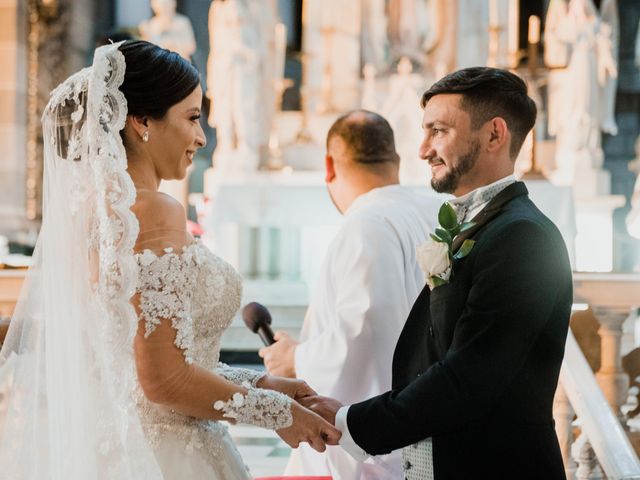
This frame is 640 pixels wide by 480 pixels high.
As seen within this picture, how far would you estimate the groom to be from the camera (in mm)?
2018

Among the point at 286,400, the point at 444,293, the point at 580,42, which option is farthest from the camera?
the point at 580,42

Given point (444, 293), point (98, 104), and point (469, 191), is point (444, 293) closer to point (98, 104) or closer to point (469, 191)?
point (469, 191)

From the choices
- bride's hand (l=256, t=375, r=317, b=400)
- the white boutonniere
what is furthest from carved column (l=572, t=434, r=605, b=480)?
the white boutonniere

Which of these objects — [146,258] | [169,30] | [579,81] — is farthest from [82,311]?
[579,81]

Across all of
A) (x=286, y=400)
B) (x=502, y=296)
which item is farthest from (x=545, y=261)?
(x=286, y=400)

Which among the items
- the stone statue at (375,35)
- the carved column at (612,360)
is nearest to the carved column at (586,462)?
the carved column at (612,360)

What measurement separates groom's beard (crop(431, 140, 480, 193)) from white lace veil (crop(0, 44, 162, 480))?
0.71 meters

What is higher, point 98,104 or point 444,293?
point 98,104

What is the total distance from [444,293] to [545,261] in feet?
0.76

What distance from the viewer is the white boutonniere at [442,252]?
213 cm

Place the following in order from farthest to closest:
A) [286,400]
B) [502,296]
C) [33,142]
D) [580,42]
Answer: [33,142], [580,42], [286,400], [502,296]

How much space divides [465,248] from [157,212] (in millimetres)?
711

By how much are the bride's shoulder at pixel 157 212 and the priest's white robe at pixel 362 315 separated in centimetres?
116

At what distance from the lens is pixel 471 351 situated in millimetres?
2012
